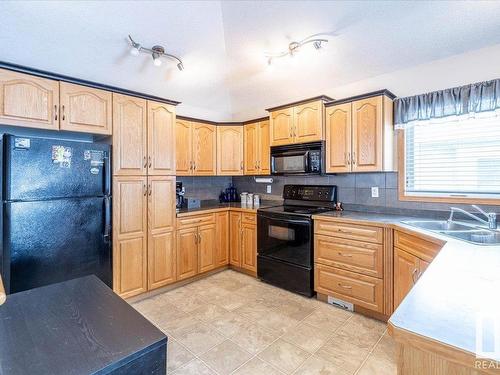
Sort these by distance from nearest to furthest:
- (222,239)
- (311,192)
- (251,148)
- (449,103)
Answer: (449,103) → (311,192) → (222,239) → (251,148)

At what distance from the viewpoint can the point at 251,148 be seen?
3793mm

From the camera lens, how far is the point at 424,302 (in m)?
0.80

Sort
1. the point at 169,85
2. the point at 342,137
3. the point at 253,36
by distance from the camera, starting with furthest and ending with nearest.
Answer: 1. the point at 169,85
2. the point at 342,137
3. the point at 253,36

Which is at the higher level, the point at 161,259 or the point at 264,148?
the point at 264,148

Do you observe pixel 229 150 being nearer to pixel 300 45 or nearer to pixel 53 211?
pixel 300 45

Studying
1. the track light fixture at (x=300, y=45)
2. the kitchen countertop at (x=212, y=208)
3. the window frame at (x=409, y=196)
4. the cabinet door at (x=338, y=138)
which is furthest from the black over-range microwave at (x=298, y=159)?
the track light fixture at (x=300, y=45)

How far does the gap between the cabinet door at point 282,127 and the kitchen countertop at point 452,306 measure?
2237 mm

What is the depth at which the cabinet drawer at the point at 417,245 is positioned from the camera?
5.88 feet

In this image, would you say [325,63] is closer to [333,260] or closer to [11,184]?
[333,260]

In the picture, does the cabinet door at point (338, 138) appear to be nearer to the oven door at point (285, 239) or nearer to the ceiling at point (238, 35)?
the ceiling at point (238, 35)

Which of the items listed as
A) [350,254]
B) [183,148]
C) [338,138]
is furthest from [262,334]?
[183,148]

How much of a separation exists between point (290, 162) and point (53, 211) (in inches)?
97.1

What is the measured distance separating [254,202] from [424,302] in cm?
316

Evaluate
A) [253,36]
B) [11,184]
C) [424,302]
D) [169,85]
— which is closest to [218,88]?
[169,85]
